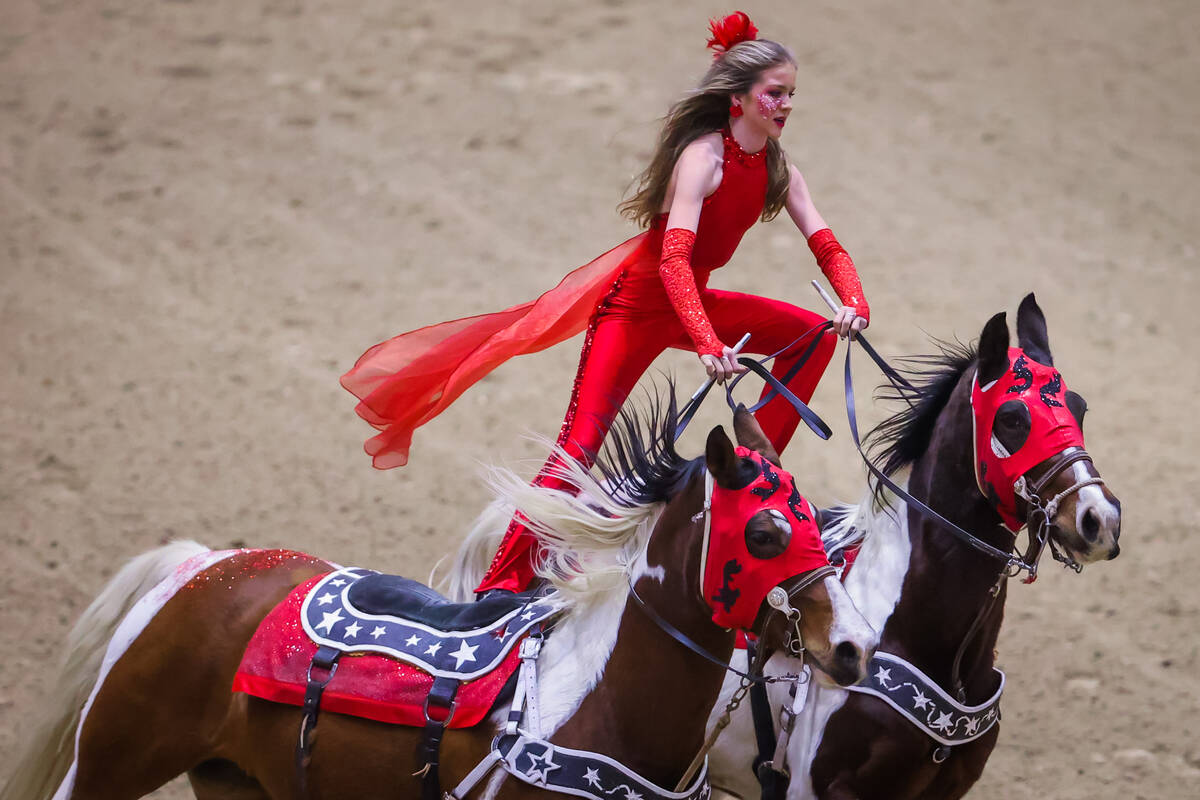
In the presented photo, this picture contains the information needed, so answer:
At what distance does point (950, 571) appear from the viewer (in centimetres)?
332

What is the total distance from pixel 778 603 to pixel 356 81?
28.1 ft

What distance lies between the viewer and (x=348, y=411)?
726cm

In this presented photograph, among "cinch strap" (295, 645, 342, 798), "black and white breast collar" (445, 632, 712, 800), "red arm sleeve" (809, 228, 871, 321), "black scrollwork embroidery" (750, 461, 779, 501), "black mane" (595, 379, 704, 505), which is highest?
"red arm sleeve" (809, 228, 871, 321)

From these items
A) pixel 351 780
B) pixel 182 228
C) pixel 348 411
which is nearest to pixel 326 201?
pixel 182 228

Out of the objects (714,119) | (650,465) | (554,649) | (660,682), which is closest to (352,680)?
(554,649)

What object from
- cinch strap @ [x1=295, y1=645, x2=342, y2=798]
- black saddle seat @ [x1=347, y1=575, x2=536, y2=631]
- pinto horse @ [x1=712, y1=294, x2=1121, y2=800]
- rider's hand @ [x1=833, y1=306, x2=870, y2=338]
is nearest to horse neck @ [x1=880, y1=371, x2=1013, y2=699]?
pinto horse @ [x1=712, y1=294, x2=1121, y2=800]

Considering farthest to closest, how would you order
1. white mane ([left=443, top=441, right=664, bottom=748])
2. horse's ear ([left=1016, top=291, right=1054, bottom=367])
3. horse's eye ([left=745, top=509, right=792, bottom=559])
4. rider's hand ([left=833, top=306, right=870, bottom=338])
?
rider's hand ([left=833, top=306, right=870, bottom=338]) < horse's ear ([left=1016, top=291, right=1054, bottom=367]) < white mane ([left=443, top=441, right=664, bottom=748]) < horse's eye ([left=745, top=509, right=792, bottom=559])

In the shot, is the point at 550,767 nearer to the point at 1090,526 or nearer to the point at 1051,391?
the point at 1090,526

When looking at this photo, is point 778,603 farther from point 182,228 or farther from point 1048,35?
point 1048,35

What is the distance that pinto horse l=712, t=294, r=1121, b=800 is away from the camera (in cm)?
317

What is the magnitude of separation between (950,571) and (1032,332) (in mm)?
704

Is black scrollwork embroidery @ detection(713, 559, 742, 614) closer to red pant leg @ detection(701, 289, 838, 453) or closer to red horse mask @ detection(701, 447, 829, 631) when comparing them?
red horse mask @ detection(701, 447, 829, 631)

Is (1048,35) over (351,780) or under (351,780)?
over

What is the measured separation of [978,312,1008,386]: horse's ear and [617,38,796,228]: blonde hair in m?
0.85
